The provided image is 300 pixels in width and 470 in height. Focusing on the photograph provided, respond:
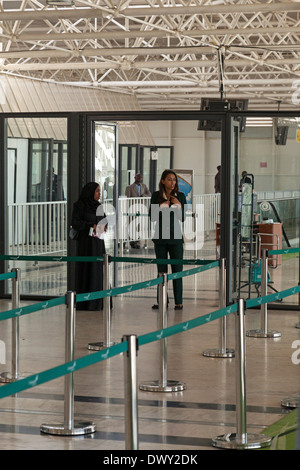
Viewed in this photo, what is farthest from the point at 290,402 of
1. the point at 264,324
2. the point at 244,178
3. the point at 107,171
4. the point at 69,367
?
the point at 107,171

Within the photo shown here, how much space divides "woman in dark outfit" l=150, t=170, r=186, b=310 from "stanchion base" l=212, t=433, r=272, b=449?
214 inches

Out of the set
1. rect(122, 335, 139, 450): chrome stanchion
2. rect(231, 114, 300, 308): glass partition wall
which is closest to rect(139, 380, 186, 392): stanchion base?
rect(122, 335, 139, 450): chrome stanchion

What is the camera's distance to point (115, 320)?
10.3m

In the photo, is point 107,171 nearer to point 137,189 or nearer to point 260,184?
point 260,184

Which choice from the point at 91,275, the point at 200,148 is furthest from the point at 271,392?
the point at 200,148

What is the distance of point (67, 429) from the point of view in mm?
5492

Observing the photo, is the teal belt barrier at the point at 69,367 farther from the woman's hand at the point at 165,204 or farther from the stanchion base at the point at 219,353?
the woman's hand at the point at 165,204

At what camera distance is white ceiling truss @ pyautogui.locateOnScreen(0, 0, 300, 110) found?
57.3 feet

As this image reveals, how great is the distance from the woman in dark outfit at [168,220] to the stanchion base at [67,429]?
5.20 metres

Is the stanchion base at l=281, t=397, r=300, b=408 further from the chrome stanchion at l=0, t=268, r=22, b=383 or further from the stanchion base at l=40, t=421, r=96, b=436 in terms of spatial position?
the chrome stanchion at l=0, t=268, r=22, b=383

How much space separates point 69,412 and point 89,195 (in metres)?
5.53

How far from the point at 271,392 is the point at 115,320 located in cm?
391
